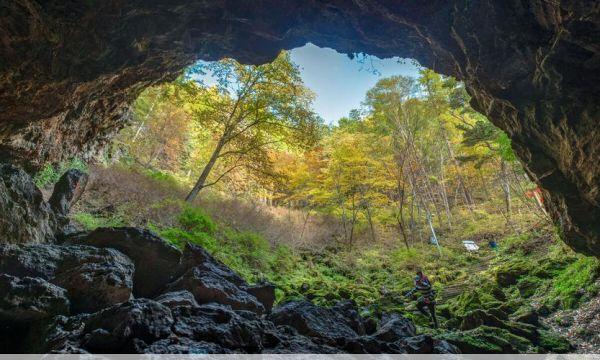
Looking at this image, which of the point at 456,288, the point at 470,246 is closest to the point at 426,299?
the point at 456,288

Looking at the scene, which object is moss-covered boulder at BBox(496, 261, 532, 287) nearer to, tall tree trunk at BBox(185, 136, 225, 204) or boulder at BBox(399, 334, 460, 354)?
boulder at BBox(399, 334, 460, 354)

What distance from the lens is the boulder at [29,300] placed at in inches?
142

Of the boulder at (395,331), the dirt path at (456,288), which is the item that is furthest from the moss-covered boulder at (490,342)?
the dirt path at (456,288)

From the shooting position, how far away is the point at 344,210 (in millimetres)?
22609

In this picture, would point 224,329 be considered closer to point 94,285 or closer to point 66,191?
point 94,285

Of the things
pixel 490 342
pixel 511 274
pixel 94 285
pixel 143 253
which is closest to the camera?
pixel 94 285

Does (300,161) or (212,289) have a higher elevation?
(300,161)

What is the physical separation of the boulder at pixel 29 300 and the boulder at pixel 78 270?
494 millimetres

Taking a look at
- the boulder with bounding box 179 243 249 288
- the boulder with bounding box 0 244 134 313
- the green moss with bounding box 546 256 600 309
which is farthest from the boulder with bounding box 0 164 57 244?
the green moss with bounding box 546 256 600 309

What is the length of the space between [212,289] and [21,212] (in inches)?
152

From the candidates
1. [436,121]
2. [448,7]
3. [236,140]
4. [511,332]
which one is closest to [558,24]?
[448,7]

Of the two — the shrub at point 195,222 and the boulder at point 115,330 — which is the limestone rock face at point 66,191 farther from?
the boulder at point 115,330

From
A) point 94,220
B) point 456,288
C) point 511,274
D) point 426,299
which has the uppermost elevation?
point 511,274

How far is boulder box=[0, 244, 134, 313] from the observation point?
4.61 metres
